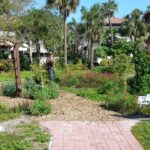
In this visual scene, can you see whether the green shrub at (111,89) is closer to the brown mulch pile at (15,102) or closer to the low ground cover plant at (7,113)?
the brown mulch pile at (15,102)

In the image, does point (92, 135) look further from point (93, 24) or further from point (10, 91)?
point (93, 24)

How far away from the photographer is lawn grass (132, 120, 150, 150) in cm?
1167

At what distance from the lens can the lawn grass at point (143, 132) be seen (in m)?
11.7

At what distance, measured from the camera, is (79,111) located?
16359 millimetres

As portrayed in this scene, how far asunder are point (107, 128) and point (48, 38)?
4278 cm

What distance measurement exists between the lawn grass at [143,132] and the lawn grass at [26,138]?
2237mm

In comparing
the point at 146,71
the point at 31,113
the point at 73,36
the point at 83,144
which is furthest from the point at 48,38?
the point at 83,144

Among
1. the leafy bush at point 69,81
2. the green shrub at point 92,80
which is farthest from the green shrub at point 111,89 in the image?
the leafy bush at point 69,81

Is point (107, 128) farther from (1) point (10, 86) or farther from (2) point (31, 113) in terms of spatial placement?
Answer: (1) point (10, 86)

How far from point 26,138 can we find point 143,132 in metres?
3.07

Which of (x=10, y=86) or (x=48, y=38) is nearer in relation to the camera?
(x=10, y=86)

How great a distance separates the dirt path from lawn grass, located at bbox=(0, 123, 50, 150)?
175 cm

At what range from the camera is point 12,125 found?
13.9 metres

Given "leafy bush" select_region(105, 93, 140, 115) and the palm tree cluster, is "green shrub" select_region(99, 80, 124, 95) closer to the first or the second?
"leafy bush" select_region(105, 93, 140, 115)
